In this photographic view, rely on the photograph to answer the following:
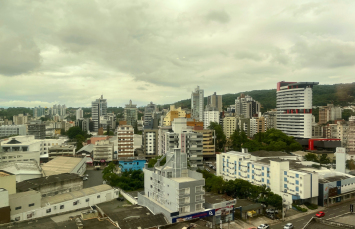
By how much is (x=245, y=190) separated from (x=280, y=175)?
9.20 ft

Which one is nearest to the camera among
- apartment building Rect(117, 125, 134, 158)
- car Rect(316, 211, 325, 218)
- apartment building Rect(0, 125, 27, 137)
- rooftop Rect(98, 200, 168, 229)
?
rooftop Rect(98, 200, 168, 229)

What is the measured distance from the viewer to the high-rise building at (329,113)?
148ft

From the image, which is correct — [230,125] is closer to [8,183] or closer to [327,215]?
[327,215]

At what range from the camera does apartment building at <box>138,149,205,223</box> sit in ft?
43.1

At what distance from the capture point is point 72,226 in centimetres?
1198

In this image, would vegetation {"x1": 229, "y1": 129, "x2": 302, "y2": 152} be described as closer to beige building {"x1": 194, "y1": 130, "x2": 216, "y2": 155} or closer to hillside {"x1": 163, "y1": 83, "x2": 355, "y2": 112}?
beige building {"x1": 194, "y1": 130, "x2": 216, "y2": 155}

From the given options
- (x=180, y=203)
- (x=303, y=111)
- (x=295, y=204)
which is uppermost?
(x=303, y=111)

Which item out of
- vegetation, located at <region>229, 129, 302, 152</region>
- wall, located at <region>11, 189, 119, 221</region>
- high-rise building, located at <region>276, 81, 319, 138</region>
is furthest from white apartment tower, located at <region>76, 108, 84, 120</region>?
wall, located at <region>11, 189, 119, 221</region>

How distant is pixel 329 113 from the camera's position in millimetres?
47156

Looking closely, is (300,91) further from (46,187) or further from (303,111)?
(46,187)

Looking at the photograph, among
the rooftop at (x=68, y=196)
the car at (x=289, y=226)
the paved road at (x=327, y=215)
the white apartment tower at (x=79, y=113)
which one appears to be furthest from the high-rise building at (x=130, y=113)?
the car at (x=289, y=226)

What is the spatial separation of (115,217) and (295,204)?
12014 mm

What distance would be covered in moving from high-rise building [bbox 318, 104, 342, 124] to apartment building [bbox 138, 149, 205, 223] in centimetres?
4086

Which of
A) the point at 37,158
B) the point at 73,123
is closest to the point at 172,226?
the point at 37,158
